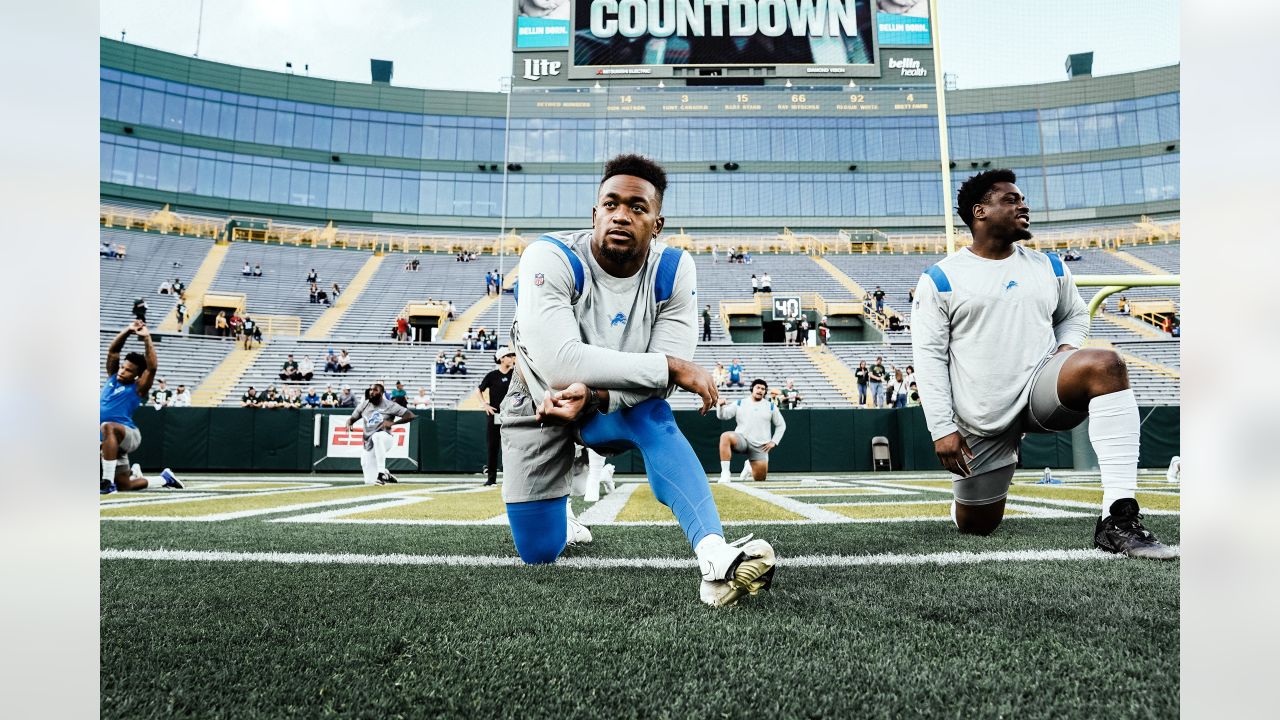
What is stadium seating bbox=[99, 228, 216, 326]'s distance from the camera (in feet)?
85.0

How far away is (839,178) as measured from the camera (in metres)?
45.8

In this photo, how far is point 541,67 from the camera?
3594 cm

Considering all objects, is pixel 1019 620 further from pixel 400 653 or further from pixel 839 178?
pixel 839 178

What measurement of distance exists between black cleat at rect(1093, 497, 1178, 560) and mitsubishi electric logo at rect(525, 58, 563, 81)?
36.2 meters

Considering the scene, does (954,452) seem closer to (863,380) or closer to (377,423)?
(377,423)

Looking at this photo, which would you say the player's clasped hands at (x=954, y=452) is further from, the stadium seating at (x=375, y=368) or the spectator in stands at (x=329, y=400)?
the stadium seating at (x=375, y=368)

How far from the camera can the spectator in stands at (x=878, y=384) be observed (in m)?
20.0

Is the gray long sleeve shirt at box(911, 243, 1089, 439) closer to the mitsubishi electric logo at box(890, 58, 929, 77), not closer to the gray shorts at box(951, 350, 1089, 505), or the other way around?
the gray shorts at box(951, 350, 1089, 505)

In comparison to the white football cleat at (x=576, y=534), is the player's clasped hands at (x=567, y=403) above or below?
above

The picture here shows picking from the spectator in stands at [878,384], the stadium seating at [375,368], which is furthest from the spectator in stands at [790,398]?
the stadium seating at [375,368]

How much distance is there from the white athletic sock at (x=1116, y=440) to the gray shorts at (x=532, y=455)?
2.16 meters

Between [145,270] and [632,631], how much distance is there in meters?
34.6
